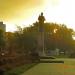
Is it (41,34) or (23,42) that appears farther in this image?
(23,42)

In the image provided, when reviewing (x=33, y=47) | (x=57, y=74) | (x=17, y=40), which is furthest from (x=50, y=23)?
(x=57, y=74)

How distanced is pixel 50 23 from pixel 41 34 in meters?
48.9

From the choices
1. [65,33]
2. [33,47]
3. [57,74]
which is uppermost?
[65,33]

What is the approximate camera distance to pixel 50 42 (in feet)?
351

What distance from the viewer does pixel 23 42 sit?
81.6 meters

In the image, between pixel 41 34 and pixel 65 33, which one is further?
pixel 65 33

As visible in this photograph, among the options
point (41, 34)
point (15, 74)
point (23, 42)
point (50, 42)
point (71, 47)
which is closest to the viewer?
point (15, 74)

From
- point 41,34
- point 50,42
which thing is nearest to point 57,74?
point 41,34

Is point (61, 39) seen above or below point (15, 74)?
above

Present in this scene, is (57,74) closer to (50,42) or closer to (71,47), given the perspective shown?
(50,42)

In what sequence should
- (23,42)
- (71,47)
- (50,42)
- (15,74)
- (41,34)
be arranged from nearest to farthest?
(15,74), (41,34), (23,42), (50,42), (71,47)

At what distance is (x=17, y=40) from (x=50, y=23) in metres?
37.2

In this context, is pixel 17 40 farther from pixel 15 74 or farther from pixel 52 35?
pixel 15 74

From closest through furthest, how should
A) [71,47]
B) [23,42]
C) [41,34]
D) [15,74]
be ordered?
[15,74]
[41,34]
[23,42]
[71,47]
